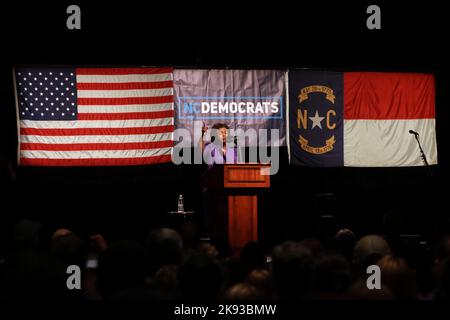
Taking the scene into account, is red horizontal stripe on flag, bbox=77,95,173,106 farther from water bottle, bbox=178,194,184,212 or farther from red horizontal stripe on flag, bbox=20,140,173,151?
water bottle, bbox=178,194,184,212

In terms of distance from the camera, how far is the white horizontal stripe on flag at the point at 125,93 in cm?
1089

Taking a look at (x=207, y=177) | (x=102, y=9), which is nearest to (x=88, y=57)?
(x=102, y=9)

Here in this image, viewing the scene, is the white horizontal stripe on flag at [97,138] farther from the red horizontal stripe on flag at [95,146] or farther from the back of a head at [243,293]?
the back of a head at [243,293]

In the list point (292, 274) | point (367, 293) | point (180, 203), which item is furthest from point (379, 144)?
point (367, 293)

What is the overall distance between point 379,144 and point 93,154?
4.92 m

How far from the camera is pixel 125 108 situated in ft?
35.8

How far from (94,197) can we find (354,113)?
4.75 meters

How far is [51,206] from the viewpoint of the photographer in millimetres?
11156

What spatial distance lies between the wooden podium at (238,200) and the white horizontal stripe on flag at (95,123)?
2878 mm

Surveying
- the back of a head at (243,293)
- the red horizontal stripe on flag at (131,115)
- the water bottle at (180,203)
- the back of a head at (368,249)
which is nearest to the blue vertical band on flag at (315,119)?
the water bottle at (180,203)

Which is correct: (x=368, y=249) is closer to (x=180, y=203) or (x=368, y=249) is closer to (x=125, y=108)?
(x=180, y=203)

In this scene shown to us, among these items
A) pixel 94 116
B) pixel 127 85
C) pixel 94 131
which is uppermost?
pixel 127 85

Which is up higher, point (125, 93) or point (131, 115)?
point (125, 93)

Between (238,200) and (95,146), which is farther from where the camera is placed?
(95,146)
